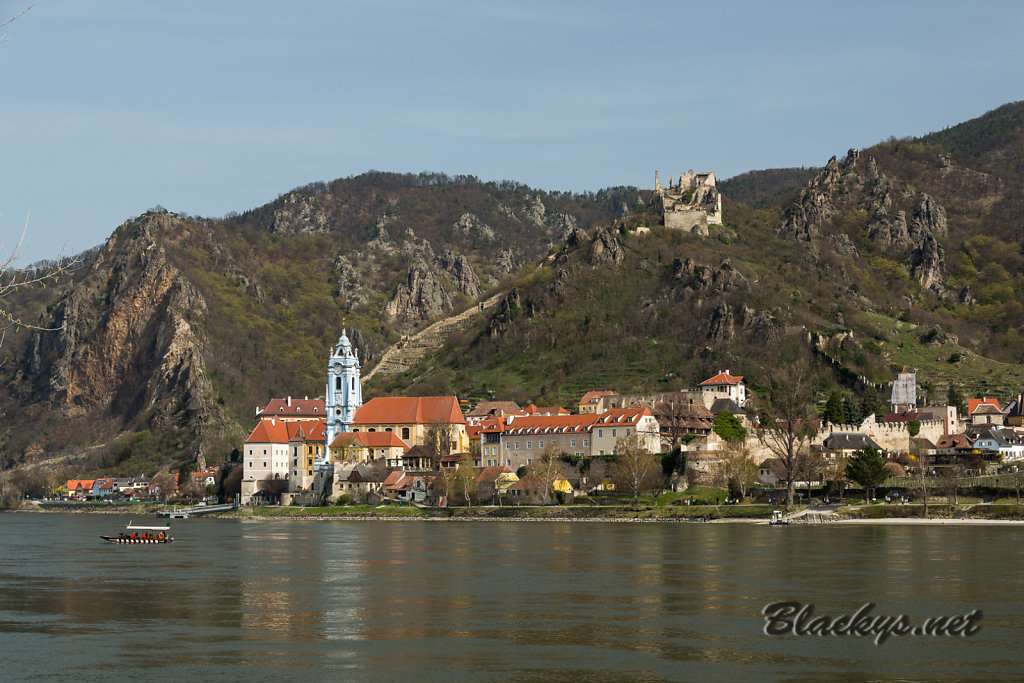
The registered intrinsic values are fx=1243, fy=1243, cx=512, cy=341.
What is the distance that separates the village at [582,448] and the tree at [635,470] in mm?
106

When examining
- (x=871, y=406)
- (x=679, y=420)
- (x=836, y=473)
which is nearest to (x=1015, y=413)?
(x=871, y=406)

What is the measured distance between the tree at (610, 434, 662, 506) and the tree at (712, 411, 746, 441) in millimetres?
6055

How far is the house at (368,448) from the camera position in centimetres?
12309

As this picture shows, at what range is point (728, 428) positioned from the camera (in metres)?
104

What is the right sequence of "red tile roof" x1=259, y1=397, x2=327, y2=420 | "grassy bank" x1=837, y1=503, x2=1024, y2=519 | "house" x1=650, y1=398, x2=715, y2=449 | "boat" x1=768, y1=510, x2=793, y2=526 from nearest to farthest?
"grassy bank" x1=837, y1=503, x2=1024, y2=519
"boat" x1=768, y1=510, x2=793, y2=526
"house" x1=650, y1=398, x2=715, y2=449
"red tile roof" x1=259, y1=397, x2=327, y2=420

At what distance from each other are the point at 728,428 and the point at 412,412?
36.9 metres

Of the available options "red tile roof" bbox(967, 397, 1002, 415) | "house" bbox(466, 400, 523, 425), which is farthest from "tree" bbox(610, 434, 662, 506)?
"red tile roof" bbox(967, 397, 1002, 415)

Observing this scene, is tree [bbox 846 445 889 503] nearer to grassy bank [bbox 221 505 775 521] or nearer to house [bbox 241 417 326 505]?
grassy bank [bbox 221 505 775 521]

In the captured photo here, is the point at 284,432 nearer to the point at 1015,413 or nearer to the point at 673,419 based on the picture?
the point at 673,419

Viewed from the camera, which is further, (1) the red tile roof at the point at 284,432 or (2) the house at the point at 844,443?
(1) the red tile roof at the point at 284,432

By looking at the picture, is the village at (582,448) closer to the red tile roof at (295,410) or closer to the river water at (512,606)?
the red tile roof at (295,410)

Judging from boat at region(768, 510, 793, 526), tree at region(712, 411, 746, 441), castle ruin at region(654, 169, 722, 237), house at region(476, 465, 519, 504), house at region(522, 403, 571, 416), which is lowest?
boat at region(768, 510, 793, 526)

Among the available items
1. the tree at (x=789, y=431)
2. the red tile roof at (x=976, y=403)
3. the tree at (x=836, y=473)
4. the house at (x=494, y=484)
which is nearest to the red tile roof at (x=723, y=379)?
the tree at (x=789, y=431)

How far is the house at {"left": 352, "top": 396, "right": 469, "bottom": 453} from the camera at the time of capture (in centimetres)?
12531
